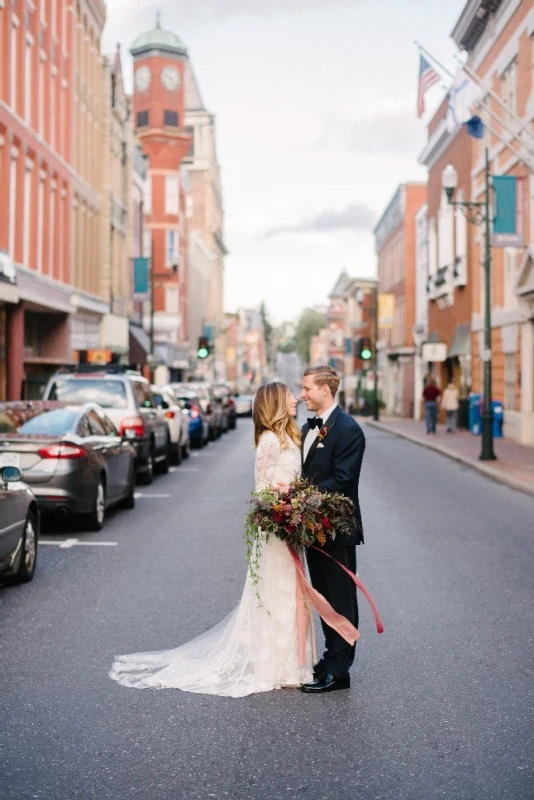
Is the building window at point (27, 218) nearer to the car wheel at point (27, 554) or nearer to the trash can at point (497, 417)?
the trash can at point (497, 417)

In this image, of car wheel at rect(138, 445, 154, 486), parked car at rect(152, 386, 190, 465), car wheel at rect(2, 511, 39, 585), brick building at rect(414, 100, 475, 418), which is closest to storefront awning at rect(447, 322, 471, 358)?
brick building at rect(414, 100, 475, 418)

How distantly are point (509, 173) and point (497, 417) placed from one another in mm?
7207

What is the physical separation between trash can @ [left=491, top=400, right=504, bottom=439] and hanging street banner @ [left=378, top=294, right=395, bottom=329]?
29310mm

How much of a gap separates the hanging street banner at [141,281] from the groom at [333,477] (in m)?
44.1

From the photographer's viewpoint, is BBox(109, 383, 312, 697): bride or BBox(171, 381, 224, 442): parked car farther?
BBox(171, 381, 224, 442): parked car

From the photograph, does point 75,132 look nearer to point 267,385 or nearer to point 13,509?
point 13,509

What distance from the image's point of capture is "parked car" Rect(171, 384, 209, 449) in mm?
31125

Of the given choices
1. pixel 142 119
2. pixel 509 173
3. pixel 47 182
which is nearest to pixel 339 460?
pixel 509 173

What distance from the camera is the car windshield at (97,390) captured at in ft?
62.7

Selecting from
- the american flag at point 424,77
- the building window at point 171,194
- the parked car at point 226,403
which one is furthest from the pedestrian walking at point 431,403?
the building window at point 171,194

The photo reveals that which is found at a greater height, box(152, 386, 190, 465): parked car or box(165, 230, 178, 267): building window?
box(165, 230, 178, 267): building window

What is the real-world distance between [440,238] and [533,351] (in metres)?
19.6

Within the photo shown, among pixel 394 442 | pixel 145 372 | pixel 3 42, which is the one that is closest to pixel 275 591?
pixel 3 42

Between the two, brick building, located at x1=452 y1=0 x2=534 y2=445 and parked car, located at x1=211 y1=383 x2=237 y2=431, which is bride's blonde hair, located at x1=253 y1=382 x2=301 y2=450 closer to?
brick building, located at x1=452 y1=0 x2=534 y2=445
